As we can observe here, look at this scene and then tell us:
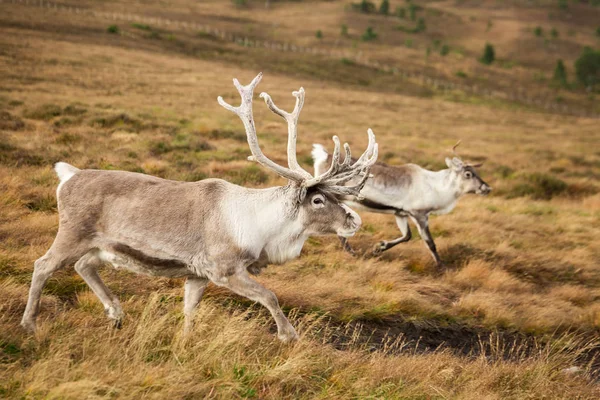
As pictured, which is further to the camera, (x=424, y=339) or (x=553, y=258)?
(x=553, y=258)

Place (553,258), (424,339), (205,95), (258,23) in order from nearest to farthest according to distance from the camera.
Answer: (424,339) → (553,258) → (205,95) → (258,23)

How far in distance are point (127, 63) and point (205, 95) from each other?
33.0ft

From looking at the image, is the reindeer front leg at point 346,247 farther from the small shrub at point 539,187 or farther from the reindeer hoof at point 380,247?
the small shrub at point 539,187

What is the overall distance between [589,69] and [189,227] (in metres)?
83.4

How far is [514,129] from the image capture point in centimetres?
3472

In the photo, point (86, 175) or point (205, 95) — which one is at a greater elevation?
point (86, 175)

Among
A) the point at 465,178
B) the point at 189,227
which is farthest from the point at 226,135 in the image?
the point at 189,227

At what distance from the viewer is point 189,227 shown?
4648 millimetres

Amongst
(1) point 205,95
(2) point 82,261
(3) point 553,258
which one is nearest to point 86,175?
(2) point 82,261

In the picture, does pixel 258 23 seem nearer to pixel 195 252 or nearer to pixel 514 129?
pixel 514 129

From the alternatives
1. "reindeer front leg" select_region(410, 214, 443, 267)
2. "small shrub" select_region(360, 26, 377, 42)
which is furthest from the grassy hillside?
"small shrub" select_region(360, 26, 377, 42)

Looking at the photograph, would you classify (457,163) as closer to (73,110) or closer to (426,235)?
(426,235)

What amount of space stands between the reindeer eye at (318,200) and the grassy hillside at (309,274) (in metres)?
1.12

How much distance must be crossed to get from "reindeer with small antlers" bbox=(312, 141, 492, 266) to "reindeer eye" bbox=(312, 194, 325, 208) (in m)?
4.72
